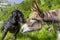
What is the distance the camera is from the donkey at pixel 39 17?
233 centimetres

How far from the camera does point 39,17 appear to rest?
237 centimetres

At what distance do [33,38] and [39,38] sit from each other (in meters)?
0.07

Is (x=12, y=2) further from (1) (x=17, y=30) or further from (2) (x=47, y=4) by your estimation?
(1) (x=17, y=30)

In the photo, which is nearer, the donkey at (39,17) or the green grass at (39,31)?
the green grass at (39,31)

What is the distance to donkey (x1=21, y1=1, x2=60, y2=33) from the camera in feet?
7.65

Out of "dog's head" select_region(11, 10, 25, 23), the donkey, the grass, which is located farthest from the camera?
the donkey

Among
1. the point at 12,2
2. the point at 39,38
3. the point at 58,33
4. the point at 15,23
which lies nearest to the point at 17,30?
the point at 15,23

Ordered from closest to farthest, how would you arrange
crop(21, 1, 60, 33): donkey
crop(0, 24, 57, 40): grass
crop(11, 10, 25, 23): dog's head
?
crop(11, 10, 25, 23): dog's head < crop(0, 24, 57, 40): grass < crop(21, 1, 60, 33): donkey

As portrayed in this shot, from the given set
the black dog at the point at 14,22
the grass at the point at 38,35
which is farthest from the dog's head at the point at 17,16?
the grass at the point at 38,35

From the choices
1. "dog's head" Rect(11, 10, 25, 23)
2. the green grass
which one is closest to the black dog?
"dog's head" Rect(11, 10, 25, 23)

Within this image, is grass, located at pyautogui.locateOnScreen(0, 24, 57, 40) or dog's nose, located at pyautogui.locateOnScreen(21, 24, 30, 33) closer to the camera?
grass, located at pyautogui.locateOnScreen(0, 24, 57, 40)

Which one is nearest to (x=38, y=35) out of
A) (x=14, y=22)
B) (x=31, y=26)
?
(x=31, y=26)

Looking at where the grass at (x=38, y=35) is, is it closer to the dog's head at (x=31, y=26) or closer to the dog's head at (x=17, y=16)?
the dog's head at (x=31, y=26)

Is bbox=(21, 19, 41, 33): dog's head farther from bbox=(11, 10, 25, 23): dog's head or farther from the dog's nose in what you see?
bbox=(11, 10, 25, 23): dog's head
